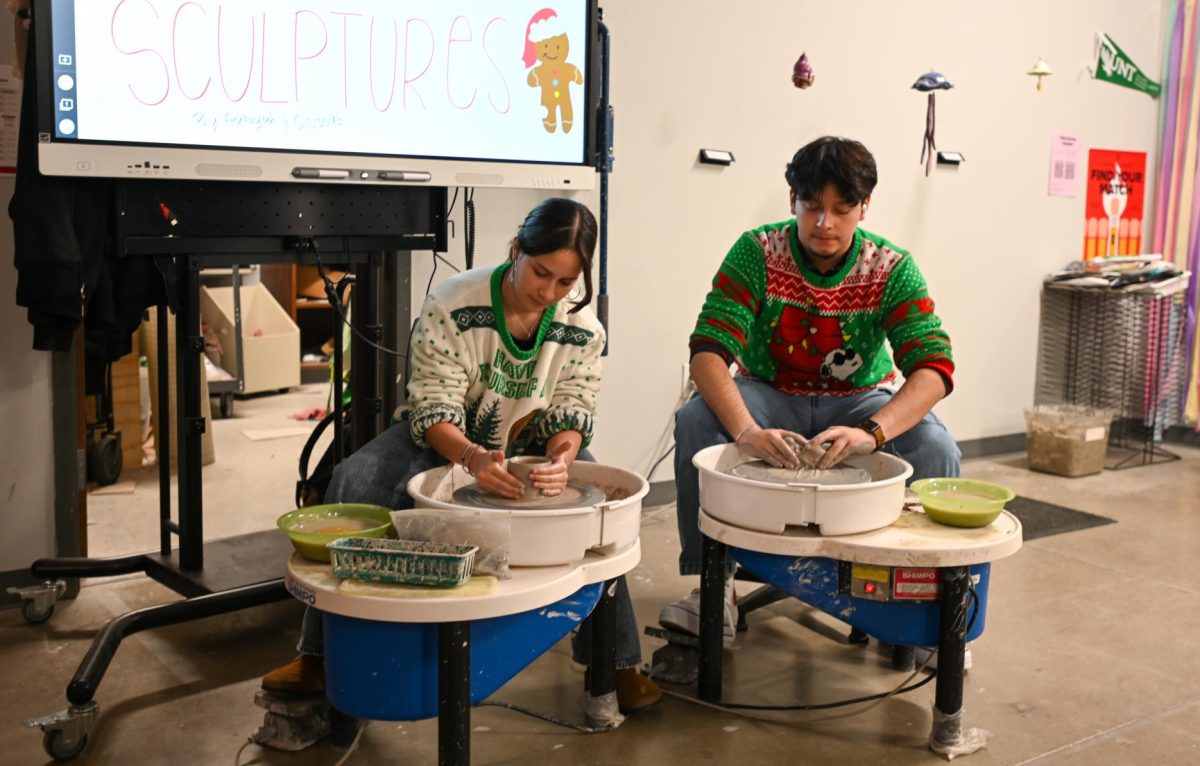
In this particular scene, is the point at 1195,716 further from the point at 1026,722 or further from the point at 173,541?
the point at 173,541

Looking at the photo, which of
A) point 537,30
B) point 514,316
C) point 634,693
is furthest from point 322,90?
point 634,693

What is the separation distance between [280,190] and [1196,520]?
2645 millimetres

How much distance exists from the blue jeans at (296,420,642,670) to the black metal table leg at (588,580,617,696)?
0.09 ft

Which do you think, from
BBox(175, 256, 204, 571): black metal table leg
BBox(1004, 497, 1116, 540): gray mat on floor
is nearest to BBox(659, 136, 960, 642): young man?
BBox(175, 256, 204, 571): black metal table leg

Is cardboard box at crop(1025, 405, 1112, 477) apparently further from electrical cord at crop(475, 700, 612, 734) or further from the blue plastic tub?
the blue plastic tub

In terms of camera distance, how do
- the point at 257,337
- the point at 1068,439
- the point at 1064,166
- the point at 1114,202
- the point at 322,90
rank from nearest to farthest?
the point at 322,90 → the point at 1068,439 → the point at 1064,166 → the point at 1114,202 → the point at 257,337

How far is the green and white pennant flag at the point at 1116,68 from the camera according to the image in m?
4.13

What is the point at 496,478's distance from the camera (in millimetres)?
1646

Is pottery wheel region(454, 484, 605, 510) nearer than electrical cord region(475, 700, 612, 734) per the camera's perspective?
Yes

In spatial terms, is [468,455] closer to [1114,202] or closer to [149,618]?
[149,618]

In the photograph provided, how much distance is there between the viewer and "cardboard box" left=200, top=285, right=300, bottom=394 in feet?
15.1

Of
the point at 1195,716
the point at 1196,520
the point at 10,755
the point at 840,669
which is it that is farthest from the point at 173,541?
the point at 1196,520

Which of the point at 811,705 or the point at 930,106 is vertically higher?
the point at 930,106

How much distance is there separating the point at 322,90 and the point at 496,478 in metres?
0.90
